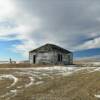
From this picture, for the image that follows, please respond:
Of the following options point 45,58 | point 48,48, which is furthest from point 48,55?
point 48,48

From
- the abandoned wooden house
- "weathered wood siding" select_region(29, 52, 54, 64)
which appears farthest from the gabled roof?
"weathered wood siding" select_region(29, 52, 54, 64)

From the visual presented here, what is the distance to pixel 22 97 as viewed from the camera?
52.2 ft

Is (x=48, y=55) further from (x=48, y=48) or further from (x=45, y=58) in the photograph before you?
(x=48, y=48)

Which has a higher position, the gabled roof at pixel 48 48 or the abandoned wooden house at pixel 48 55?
the gabled roof at pixel 48 48

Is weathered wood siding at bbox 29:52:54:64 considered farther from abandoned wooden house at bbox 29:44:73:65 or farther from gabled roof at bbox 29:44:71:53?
gabled roof at bbox 29:44:71:53

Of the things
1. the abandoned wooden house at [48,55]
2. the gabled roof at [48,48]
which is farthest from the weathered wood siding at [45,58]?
the gabled roof at [48,48]

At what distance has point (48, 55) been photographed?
6309 centimetres

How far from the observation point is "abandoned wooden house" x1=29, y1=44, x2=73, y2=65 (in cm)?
6288

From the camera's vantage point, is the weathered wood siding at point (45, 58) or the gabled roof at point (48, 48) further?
the weathered wood siding at point (45, 58)

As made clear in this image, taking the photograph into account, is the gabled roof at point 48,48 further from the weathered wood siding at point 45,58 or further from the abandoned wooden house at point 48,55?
the weathered wood siding at point 45,58

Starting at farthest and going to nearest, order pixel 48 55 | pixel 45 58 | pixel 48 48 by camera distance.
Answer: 1. pixel 45 58
2. pixel 48 55
3. pixel 48 48

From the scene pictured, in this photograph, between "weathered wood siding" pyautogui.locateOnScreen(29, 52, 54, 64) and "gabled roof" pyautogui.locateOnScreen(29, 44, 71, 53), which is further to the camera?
"weathered wood siding" pyautogui.locateOnScreen(29, 52, 54, 64)

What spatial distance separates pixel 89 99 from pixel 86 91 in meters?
2.54

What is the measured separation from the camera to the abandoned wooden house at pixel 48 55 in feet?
206
